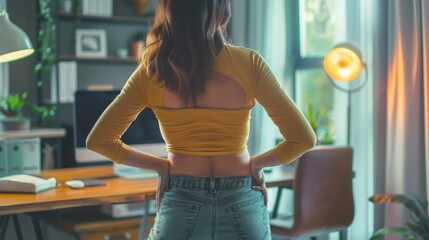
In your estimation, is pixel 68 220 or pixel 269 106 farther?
pixel 68 220

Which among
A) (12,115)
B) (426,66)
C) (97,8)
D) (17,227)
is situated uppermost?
(97,8)

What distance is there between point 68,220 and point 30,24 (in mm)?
1962

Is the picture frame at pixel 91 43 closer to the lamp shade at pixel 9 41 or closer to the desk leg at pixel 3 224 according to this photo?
the desk leg at pixel 3 224

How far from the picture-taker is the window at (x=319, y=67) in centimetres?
398

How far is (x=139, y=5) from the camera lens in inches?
201

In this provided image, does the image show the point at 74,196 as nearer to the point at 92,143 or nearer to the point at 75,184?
the point at 75,184

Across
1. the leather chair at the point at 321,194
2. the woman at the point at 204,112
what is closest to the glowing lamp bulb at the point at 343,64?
the leather chair at the point at 321,194

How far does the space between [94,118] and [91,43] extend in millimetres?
1777

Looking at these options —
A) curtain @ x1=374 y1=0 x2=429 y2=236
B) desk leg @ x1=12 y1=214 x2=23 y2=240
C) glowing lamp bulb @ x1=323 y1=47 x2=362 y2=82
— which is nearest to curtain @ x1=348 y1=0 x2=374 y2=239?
curtain @ x1=374 y1=0 x2=429 y2=236

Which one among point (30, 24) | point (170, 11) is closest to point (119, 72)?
point (30, 24)

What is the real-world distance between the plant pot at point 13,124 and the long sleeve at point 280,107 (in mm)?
3027

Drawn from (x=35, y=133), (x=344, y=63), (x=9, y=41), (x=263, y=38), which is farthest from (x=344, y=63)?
(x=35, y=133)

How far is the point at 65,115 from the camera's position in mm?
4867

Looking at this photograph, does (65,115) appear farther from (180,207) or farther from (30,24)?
(180,207)
